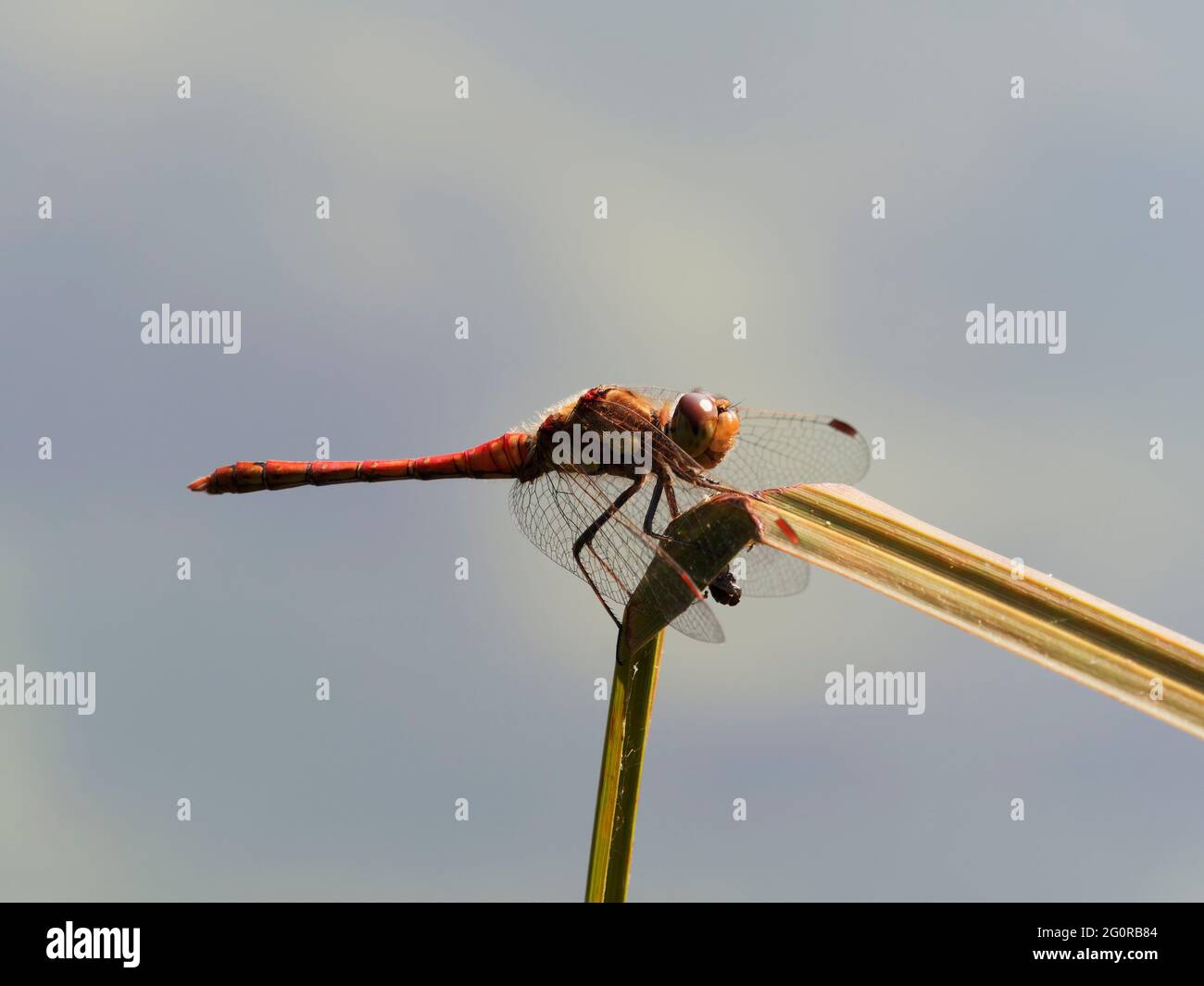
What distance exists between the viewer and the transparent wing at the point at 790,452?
16.9 feet

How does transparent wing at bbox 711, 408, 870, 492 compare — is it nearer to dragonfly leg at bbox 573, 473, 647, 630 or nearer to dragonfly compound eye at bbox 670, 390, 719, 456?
dragonfly compound eye at bbox 670, 390, 719, 456

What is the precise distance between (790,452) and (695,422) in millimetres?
524

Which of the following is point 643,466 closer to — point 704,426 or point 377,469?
point 704,426

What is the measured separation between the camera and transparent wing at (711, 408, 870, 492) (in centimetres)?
515

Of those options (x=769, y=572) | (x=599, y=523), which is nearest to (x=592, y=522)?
(x=599, y=523)

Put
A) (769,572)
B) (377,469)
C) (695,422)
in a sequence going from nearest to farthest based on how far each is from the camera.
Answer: (769,572) → (695,422) → (377,469)

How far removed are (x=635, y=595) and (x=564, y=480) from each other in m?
2.01

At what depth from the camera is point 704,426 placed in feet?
17.6

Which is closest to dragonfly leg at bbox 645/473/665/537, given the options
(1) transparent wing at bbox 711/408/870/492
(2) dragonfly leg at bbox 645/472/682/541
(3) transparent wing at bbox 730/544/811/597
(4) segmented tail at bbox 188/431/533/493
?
(2) dragonfly leg at bbox 645/472/682/541

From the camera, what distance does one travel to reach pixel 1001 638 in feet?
11.3

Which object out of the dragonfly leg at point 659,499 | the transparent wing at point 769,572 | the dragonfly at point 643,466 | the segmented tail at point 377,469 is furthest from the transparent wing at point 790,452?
the segmented tail at point 377,469

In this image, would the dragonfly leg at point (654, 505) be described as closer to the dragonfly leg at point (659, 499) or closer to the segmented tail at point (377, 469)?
the dragonfly leg at point (659, 499)

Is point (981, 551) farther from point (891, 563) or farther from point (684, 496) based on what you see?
point (684, 496)

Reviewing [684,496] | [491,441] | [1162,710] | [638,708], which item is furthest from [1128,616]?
[491,441]
